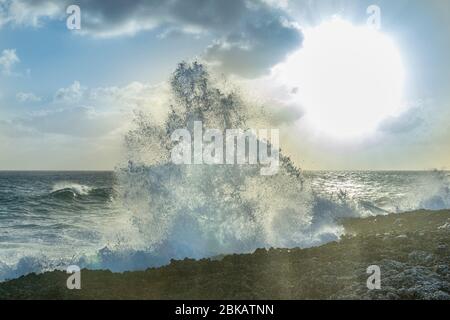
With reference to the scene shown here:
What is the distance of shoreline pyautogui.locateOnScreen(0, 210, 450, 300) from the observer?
7645 millimetres

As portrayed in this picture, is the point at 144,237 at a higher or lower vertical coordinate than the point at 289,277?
higher

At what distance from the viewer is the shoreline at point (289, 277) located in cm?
764

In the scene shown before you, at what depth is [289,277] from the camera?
8.45 meters

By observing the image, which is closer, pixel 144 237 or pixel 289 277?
pixel 289 277

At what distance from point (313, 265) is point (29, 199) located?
2731 centimetres

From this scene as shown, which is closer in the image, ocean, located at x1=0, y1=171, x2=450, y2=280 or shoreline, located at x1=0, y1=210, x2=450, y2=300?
shoreline, located at x1=0, y1=210, x2=450, y2=300

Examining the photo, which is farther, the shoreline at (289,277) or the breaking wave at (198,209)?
the breaking wave at (198,209)

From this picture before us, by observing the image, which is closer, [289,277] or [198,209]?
[289,277]

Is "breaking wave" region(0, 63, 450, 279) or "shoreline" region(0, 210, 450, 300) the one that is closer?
"shoreline" region(0, 210, 450, 300)

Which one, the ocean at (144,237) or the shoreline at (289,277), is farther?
the ocean at (144,237)
